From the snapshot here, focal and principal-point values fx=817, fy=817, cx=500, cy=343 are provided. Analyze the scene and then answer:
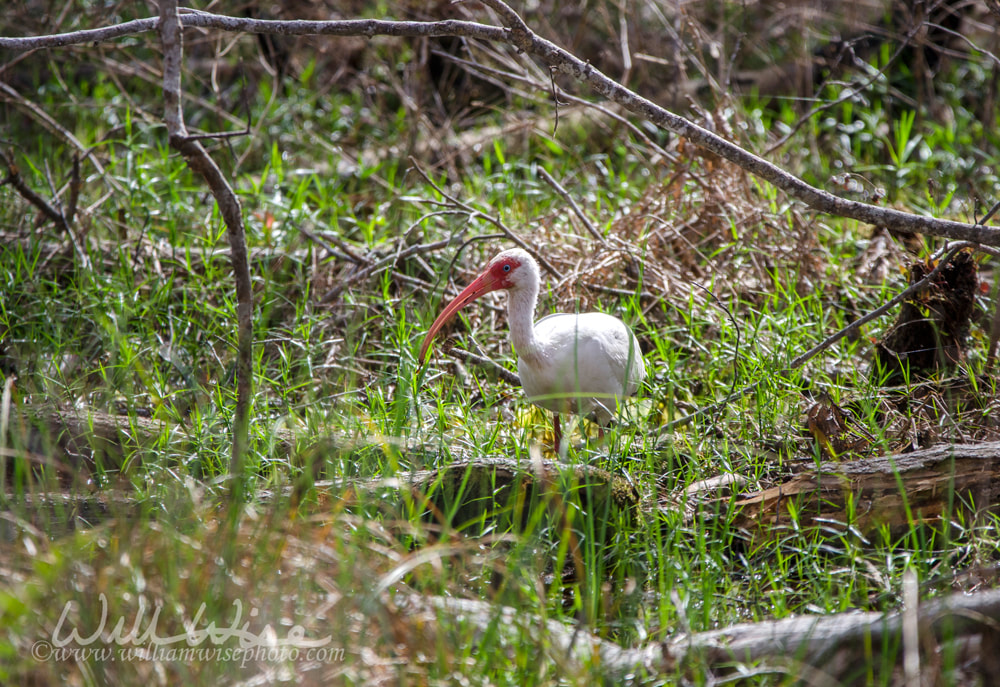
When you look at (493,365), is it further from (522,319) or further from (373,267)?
(373,267)

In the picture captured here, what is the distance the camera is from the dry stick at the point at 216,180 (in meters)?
2.60

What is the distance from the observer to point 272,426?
3439mm

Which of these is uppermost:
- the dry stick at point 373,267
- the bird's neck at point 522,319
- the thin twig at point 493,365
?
the dry stick at point 373,267

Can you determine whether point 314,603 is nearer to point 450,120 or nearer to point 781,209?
point 781,209

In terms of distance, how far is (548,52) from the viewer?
3092mm

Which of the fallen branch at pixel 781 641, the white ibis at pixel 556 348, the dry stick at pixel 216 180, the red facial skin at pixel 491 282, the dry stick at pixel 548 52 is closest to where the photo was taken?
the fallen branch at pixel 781 641

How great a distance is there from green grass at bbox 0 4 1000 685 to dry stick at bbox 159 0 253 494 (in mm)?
230

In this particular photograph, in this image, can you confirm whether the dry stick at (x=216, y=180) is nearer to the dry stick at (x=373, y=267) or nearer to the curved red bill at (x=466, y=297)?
the curved red bill at (x=466, y=297)

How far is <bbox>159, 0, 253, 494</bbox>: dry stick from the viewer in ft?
8.54
